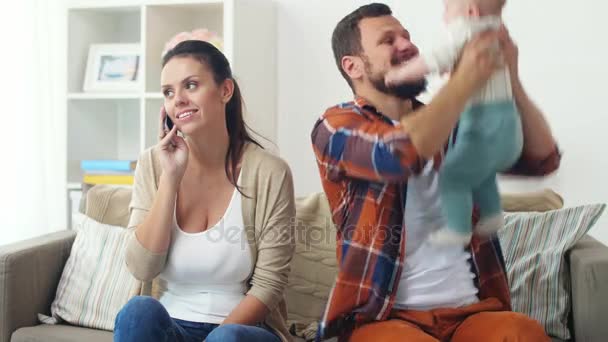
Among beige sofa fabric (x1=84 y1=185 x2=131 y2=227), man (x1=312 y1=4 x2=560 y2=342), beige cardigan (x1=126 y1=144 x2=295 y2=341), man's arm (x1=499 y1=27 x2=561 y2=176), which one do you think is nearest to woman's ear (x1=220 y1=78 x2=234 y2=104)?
beige cardigan (x1=126 y1=144 x2=295 y2=341)

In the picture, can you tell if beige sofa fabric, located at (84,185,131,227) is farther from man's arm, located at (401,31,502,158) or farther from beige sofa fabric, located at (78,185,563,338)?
man's arm, located at (401,31,502,158)

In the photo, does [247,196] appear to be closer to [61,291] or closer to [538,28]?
[61,291]

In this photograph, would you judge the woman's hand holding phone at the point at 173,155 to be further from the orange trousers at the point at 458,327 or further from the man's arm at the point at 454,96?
the man's arm at the point at 454,96

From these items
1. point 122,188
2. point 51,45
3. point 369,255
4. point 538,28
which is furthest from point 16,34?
point 369,255

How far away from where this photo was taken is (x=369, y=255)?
4.82ft

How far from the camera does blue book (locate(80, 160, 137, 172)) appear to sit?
9.18 ft

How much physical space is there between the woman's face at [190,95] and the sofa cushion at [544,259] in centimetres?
85

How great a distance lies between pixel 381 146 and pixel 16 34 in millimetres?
2430

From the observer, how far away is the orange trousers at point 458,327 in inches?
54.6

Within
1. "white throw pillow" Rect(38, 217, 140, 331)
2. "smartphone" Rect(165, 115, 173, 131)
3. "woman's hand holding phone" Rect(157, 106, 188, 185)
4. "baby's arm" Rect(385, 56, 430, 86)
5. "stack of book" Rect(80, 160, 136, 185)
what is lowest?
"white throw pillow" Rect(38, 217, 140, 331)

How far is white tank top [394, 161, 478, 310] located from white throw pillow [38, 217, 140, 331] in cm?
96

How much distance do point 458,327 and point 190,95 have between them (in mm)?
819

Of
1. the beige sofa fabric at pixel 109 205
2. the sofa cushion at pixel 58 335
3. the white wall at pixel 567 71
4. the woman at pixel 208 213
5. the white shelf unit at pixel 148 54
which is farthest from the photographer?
the white shelf unit at pixel 148 54

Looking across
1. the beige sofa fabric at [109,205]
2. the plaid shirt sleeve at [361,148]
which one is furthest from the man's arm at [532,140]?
the beige sofa fabric at [109,205]
